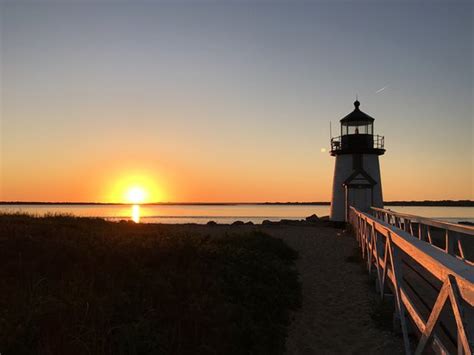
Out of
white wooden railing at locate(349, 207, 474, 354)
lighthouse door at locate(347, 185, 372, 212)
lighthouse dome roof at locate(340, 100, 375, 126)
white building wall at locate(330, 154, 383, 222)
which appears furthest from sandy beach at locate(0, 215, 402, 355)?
lighthouse dome roof at locate(340, 100, 375, 126)

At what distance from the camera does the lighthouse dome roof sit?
23750mm

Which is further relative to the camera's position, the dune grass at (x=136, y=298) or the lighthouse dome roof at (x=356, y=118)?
the lighthouse dome roof at (x=356, y=118)

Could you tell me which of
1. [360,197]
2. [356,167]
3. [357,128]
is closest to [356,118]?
[357,128]

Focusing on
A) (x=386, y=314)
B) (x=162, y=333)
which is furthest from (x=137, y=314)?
(x=386, y=314)

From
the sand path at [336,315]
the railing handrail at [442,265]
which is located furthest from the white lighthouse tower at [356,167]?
the railing handrail at [442,265]

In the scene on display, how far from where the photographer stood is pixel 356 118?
2378cm

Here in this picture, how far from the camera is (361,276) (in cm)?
996

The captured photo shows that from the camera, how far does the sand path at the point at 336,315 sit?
5715 mm

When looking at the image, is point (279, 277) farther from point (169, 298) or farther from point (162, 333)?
point (162, 333)

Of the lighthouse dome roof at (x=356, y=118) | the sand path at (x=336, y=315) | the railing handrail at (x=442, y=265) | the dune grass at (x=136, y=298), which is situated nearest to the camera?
the railing handrail at (x=442, y=265)

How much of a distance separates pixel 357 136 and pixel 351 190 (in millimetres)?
3359

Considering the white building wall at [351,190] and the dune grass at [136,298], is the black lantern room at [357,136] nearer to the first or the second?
the white building wall at [351,190]

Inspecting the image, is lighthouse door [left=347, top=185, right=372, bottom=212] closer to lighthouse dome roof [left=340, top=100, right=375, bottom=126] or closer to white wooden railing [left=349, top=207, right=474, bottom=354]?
lighthouse dome roof [left=340, top=100, right=375, bottom=126]

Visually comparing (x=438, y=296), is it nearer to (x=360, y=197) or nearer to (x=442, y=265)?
(x=442, y=265)
